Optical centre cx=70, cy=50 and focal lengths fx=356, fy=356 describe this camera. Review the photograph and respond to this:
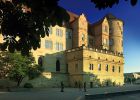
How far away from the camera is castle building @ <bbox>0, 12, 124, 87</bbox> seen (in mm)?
78000

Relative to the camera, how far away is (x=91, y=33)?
3780 inches

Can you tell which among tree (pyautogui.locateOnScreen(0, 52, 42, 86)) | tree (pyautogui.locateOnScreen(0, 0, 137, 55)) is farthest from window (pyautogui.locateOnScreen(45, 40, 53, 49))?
tree (pyautogui.locateOnScreen(0, 0, 137, 55))

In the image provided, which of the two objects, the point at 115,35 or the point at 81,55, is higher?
the point at 115,35

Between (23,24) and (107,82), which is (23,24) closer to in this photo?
(23,24)

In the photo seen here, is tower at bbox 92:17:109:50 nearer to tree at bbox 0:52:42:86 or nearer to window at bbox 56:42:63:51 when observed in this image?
window at bbox 56:42:63:51

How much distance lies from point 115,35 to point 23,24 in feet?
297

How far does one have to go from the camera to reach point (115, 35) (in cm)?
9788

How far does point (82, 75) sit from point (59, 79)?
5343 millimetres

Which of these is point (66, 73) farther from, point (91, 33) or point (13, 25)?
point (13, 25)

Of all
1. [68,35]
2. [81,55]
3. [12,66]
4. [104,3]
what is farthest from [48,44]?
[104,3]

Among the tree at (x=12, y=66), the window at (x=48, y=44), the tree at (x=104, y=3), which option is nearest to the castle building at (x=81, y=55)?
the window at (x=48, y=44)

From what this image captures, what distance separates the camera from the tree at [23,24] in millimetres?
7433

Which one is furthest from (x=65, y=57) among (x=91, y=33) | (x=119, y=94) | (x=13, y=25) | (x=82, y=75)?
(x=13, y=25)

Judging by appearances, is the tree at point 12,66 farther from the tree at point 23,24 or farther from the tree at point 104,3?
the tree at point 104,3
